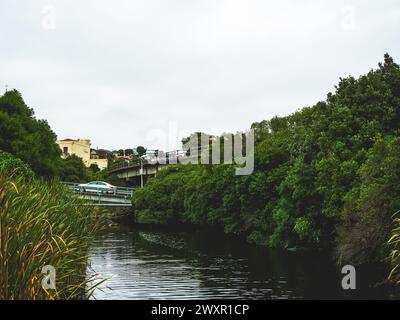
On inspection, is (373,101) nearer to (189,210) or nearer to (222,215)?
(222,215)

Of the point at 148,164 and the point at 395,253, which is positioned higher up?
the point at 148,164

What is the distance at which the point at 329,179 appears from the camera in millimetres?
35656

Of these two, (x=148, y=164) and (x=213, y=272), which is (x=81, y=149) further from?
(x=213, y=272)

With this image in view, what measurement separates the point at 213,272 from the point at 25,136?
2830 centimetres

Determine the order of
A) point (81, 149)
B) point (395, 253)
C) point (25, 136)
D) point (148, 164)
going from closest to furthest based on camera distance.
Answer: point (395, 253) → point (25, 136) → point (148, 164) → point (81, 149)

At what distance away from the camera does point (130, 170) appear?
109 meters

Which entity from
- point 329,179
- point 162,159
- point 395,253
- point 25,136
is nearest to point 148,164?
point 162,159

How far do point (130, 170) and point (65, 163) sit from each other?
13.3m

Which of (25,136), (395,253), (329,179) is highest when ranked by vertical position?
(25,136)

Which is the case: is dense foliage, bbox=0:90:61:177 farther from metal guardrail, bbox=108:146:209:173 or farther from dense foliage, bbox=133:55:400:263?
metal guardrail, bbox=108:146:209:173

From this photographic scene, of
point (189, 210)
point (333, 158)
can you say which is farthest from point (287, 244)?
point (189, 210)

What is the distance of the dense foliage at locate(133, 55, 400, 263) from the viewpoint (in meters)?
28.5

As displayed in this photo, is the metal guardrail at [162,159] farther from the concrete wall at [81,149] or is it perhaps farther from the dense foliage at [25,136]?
the concrete wall at [81,149]

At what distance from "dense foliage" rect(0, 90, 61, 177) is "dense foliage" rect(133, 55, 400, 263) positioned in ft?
48.5
